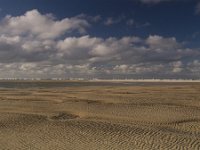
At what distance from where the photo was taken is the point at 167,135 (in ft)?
64.2

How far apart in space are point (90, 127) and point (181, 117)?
922 centimetres

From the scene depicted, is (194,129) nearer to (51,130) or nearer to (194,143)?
(194,143)

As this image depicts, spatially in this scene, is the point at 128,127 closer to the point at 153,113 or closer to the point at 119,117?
the point at 119,117

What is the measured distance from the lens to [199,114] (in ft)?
92.4

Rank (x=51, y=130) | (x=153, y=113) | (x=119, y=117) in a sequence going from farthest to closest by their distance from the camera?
(x=153, y=113) < (x=119, y=117) < (x=51, y=130)

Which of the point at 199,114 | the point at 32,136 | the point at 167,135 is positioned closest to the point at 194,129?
the point at 167,135

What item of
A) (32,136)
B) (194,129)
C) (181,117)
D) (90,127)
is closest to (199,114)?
(181,117)

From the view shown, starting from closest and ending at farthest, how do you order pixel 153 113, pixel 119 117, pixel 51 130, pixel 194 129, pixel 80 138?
pixel 80 138 < pixel 51 130 < pixel 194 129 < pixel 119 117 < pixel 153 113

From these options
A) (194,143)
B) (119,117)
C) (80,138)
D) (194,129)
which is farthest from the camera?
(119,117)

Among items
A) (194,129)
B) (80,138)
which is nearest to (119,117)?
(194,129)

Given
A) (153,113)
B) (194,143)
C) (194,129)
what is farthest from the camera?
(153,113)

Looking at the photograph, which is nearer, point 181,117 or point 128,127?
point 128,127

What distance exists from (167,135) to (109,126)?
410cm

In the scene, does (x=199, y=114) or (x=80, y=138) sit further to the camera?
(x=199, y=114)
